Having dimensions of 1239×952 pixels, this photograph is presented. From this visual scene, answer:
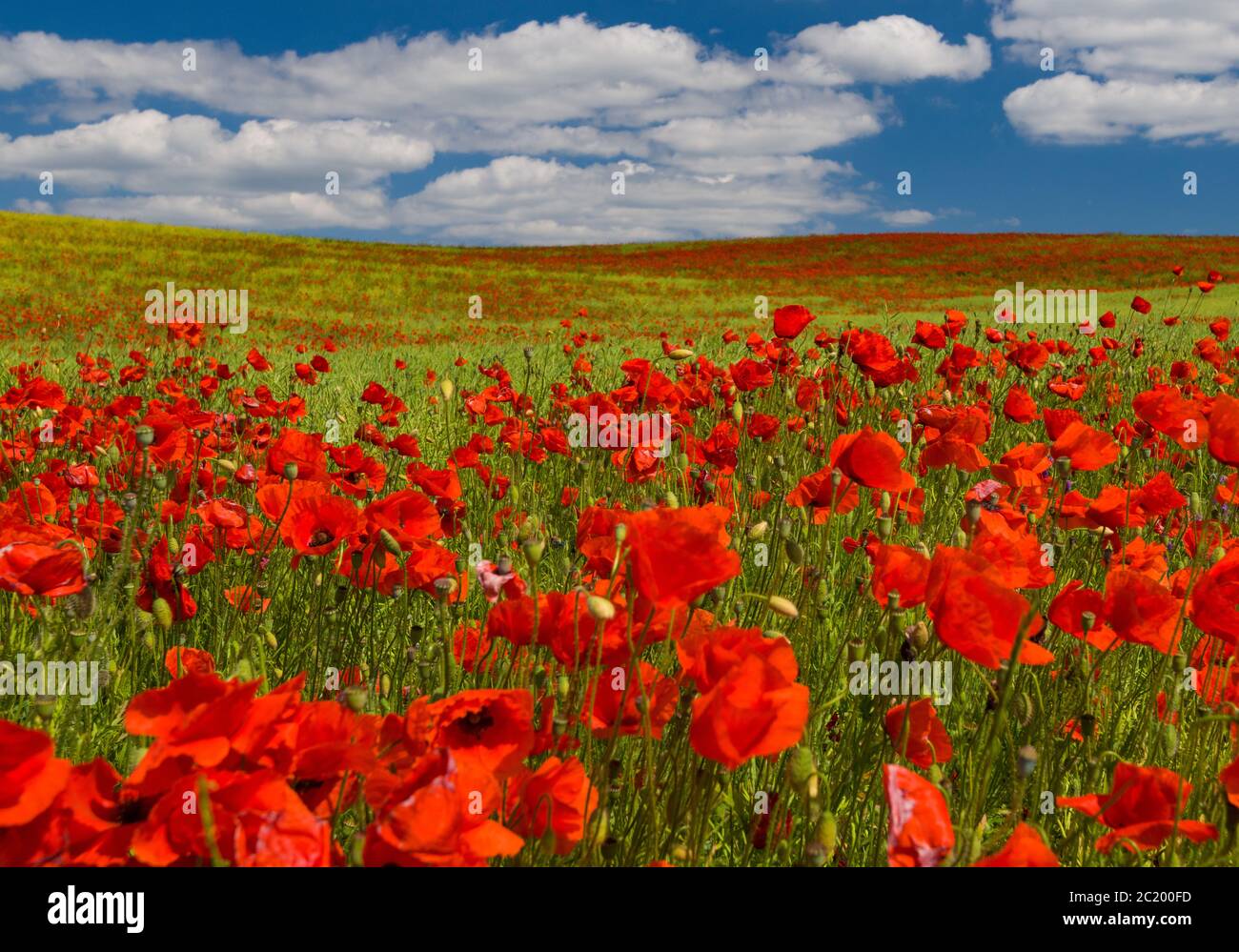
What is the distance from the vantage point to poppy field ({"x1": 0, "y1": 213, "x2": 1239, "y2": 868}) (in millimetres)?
784

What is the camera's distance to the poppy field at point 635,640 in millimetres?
784

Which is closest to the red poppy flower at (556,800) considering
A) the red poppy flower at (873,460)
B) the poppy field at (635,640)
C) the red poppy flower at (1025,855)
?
the poppy field at (635,640)

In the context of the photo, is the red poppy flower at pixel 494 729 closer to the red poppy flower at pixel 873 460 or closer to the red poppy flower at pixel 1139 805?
the red poppy flower at pixel 1139 805

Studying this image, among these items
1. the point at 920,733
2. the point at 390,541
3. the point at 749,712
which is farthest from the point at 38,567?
the point at 920,733

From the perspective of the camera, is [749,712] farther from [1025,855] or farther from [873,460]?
[873,460]

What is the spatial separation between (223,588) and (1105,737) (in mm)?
2305

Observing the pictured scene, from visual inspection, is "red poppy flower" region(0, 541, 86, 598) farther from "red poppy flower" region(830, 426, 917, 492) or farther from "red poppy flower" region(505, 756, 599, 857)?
"red poppy flower" region(830, 426, 917, 492)

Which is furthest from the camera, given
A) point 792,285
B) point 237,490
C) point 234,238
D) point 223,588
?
point 234,238

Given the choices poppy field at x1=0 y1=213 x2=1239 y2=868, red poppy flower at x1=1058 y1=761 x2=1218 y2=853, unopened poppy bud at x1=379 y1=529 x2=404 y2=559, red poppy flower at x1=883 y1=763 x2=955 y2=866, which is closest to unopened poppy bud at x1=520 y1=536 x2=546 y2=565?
poppy field at x1=0 y1=213 x2=1239 y2=868

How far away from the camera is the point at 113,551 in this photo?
2119 mm

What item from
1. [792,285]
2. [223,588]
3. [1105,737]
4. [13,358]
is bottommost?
[1105,737]
